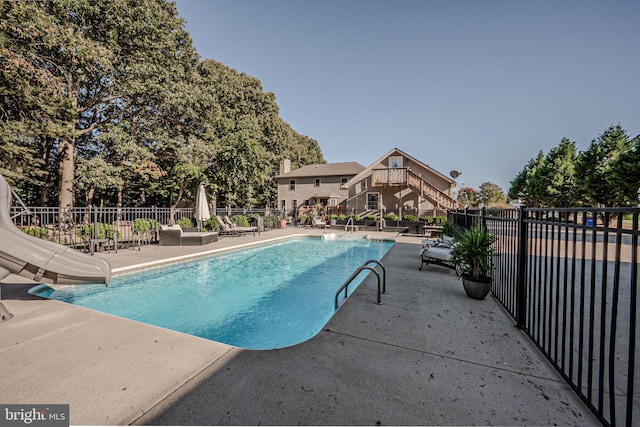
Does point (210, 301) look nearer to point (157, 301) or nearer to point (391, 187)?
point (157, 301)

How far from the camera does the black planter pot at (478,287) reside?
477cm

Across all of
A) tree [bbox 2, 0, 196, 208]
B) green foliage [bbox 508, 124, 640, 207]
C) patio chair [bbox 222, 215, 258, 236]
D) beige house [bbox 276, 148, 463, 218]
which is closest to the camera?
tree [bbox 2, 0, 196, 208]

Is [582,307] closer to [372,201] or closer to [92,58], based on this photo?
[92,58]

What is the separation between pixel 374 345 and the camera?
3.17 metres

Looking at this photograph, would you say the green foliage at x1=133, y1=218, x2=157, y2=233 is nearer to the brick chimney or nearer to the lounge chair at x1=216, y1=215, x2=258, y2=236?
the lounge chair at x1=216, y1=215, x2=258, y2=236

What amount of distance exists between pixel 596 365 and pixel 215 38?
21.6 metres

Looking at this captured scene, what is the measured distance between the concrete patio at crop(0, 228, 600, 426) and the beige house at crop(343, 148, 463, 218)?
17570mm

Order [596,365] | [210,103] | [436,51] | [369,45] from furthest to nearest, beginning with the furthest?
[210,103] < [369,45] < [436,51] < [596,365]

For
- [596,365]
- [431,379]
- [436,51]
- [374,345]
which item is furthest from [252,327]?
[436,51]

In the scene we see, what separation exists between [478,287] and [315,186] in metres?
25.2

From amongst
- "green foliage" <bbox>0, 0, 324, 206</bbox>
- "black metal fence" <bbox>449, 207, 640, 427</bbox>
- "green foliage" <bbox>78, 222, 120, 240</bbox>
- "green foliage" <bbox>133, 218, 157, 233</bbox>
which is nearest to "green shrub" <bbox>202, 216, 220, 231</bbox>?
"green foliage" <bbox>133, 218, 157, 233</bbox>

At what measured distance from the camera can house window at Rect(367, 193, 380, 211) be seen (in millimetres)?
24922

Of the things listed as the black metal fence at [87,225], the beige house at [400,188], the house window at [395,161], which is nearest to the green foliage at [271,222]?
the beige house at [400,188]

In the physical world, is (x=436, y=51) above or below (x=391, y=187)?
above
